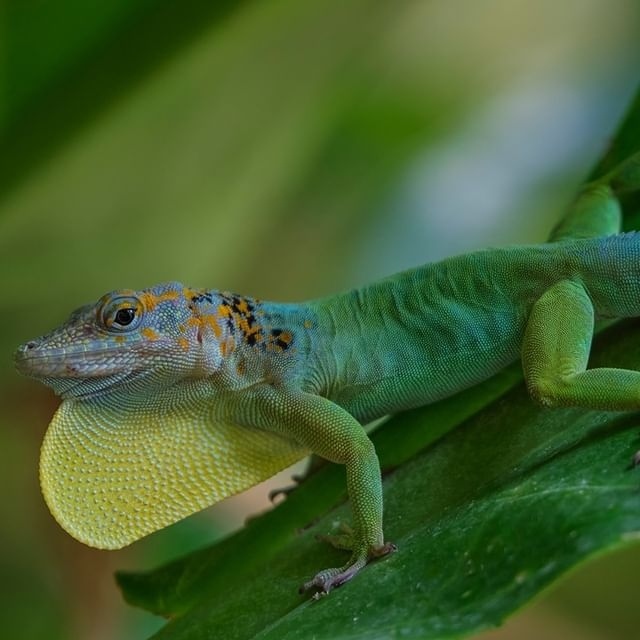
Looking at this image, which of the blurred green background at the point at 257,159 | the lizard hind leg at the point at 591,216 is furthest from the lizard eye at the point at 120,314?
the lizard hind leg at the point at 591,216

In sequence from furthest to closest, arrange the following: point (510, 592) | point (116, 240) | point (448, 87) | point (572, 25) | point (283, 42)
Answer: point (572, 25) < point (448, 87) < point (116, 240) < point (283, 42) < point (510, 592)

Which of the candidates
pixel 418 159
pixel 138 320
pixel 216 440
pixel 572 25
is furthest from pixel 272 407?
pixel 572 25

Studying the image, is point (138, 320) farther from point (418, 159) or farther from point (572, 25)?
point (572, 25)

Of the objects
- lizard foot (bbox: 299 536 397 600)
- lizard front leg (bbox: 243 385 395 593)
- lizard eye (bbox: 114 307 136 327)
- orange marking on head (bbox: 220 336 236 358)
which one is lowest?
lizard foot (bbox: 299 536 397 600)

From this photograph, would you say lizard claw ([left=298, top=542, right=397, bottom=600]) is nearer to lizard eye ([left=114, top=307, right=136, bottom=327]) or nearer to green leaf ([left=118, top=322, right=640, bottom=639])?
green leaf ([left=118, top=322, right=640, bottom=639])

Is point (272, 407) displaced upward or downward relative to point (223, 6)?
downward

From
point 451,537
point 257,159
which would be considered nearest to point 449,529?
point 451,537

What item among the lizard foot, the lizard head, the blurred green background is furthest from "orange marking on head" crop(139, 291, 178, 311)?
the lizard foot
